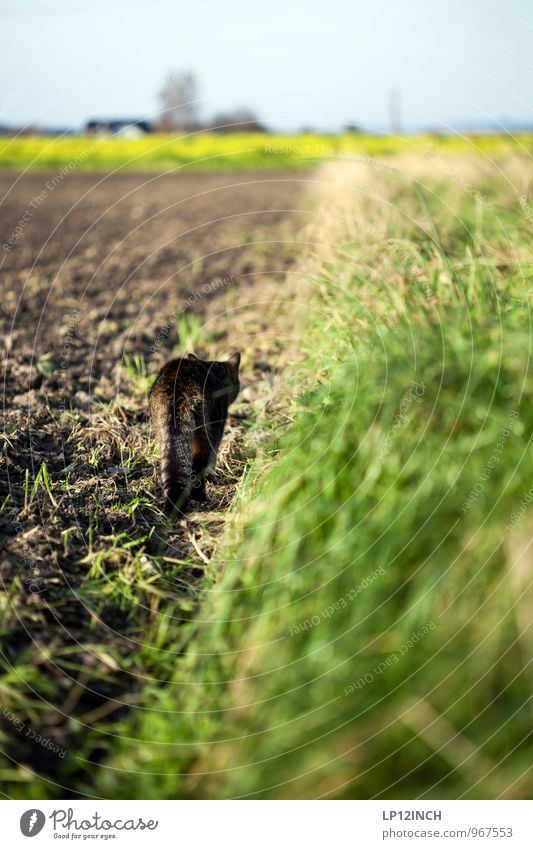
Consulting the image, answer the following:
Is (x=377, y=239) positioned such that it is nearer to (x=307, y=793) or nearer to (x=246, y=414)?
(x=246, y=414)

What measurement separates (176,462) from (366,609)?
152 centimetres

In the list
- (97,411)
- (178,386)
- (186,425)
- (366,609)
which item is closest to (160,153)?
(97,411)

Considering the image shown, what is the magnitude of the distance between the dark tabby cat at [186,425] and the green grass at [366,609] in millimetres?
384

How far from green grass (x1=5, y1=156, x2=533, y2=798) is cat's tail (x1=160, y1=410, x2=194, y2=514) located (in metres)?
0.36

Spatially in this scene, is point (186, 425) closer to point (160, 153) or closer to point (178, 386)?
point (178, 386)

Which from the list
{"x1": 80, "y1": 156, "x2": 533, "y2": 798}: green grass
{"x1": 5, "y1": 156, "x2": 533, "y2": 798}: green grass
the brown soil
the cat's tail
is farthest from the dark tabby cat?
{"x1": 80, "y1": 156, "x2": 533, "y2": 798}: green grass

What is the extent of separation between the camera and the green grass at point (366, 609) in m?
2.21

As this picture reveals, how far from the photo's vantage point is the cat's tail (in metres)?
3.62

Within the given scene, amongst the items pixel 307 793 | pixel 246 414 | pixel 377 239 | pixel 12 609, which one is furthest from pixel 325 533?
pixel 377 239

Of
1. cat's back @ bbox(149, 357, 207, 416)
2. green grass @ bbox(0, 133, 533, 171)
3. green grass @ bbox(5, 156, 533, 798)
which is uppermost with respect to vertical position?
green grass @ bbox(0, 133, 533, 171)

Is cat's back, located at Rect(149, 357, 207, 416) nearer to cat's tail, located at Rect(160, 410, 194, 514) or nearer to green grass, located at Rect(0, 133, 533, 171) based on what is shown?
cat's tail, located at Rect(160, 410, 194, 514)

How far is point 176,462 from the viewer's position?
11.9ft
